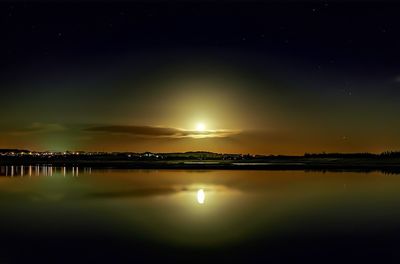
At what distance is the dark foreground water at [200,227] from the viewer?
1443 centimetres

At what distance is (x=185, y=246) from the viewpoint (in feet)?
51.4

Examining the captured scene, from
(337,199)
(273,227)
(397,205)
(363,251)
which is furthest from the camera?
(337,199)

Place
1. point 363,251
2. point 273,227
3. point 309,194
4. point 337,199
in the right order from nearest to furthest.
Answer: point 363,251
point 273,227
point 337,199
point 309,194

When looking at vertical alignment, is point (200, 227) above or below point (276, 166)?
below

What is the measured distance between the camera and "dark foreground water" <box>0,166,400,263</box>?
1443cm

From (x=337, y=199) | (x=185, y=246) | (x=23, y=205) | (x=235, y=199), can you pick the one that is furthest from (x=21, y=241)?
(x=337, y=199)

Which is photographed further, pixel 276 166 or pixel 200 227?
pixel 276 166

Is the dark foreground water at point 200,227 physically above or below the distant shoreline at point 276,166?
below

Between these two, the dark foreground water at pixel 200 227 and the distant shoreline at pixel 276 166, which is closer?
the dark foreground water at pixel 200 227

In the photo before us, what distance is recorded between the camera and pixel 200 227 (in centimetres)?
1956

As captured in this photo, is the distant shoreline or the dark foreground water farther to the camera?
the distant shoreline

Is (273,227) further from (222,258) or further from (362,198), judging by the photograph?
(362,198)

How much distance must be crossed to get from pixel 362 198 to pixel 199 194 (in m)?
10.9

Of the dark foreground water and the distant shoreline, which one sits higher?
the distant shoreline
